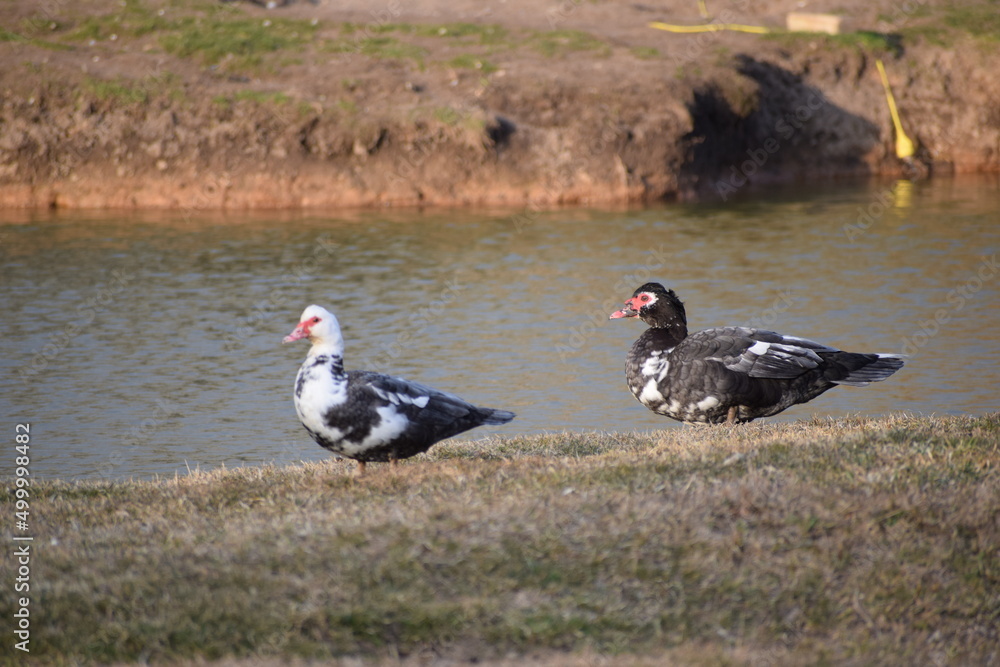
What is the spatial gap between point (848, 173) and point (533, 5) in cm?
986

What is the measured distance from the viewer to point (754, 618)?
18.7ft

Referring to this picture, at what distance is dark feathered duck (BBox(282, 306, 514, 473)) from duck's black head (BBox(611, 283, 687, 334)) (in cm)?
221

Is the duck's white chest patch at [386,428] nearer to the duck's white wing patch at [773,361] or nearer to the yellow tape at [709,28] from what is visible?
the duck's white wing patch at [773,361]

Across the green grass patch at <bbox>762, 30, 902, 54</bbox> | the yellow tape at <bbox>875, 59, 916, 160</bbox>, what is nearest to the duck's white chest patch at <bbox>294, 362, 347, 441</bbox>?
the green grass patch at <bbox>762, 30, 902, 54</bbox>

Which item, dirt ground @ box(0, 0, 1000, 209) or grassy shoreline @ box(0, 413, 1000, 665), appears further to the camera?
dirt ground @ box(0, 0, 1000, 209)

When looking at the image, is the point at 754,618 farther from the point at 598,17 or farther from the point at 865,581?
the point at 598,17

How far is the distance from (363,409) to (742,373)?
3106mm

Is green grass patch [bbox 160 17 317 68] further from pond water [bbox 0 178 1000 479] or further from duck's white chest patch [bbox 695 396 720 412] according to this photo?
duck's white chest patch [bbox 695 396 720 412]

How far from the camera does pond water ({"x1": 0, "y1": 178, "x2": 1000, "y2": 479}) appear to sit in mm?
12211

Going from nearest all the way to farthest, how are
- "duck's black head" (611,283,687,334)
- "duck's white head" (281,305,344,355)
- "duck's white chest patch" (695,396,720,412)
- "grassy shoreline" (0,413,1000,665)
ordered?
"grassy shoreline" (0,413,1000,665) → "duck's white head" (281,305,344,355) → "duck's white chest patch" (695,396,720,412) → "duck's black head" (611,283,687,334)

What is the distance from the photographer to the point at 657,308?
31.9 feet

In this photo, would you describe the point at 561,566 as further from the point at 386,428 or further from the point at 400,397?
the point at 400,397

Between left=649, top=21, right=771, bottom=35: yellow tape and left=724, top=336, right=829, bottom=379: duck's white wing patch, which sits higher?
left=649, top=21, right=771, bottom=35: yellow tape

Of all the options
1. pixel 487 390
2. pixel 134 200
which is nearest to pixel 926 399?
pixel 487 390
